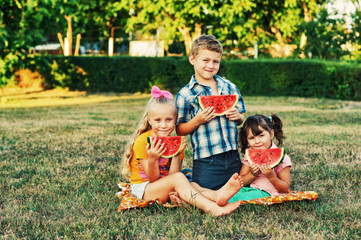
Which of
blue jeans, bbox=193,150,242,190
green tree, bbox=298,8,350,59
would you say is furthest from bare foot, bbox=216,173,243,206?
green tree, bbox=298,8,350,59

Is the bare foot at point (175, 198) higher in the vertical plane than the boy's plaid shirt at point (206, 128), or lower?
lower

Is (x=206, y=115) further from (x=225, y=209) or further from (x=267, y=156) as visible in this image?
(x=225, y=209)

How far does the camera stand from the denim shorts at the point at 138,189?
3.80m

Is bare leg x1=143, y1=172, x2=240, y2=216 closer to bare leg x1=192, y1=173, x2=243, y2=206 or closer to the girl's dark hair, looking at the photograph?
bare leg x1=192, y1=173, x2=243, y2=206

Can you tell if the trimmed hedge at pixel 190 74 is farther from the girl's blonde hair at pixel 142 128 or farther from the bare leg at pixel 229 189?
the bare leg at pixel 229 189

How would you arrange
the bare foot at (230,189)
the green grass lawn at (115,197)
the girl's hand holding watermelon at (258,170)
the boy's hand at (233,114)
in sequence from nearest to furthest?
the green grass lawn at (115,197) < the bare foot at (230,189) < the boy's hand at (233,114) < the girl's hand holding watermelon at (258,170)

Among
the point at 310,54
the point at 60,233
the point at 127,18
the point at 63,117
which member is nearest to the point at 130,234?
the point at 60,233

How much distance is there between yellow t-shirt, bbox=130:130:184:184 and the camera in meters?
3.86

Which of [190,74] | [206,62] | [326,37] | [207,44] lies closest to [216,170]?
[206,62]

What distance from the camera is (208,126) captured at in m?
3.88

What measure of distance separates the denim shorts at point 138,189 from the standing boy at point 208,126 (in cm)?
50

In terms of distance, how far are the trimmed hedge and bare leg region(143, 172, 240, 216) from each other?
11952mm

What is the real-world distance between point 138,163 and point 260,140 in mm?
1153

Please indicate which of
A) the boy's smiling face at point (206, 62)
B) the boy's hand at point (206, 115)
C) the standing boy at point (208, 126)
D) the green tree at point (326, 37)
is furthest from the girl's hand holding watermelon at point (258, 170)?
the green tree at point (326, 37)
